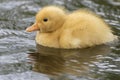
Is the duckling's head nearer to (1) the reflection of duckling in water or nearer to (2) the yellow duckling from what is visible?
(2) the yellow duckling

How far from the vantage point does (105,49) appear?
6094 millimetres

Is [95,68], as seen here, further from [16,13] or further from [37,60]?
[16,13]

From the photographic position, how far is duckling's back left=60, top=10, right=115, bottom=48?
6012mm

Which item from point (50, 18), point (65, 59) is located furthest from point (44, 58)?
point (50, 18)

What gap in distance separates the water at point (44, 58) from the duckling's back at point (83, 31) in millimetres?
83

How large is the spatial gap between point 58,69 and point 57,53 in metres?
0.52

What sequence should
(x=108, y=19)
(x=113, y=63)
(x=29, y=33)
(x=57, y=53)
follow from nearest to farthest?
(x=113, y=63)
(x=57, y=53)
(x=29, y=33)
(x=108, y=19)

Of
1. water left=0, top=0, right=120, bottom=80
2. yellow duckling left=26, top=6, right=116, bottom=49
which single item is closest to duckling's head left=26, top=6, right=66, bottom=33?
yellow duckling left=26, top=6, right=116, bottom=49

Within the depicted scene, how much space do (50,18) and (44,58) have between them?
564 mm

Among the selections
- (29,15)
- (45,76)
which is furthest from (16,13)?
A: (45,76)

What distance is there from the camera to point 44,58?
583 cm

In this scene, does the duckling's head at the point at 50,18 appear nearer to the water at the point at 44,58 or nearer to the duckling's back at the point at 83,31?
the duckling's back at the point at 83,31

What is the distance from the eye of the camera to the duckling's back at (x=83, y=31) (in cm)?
601

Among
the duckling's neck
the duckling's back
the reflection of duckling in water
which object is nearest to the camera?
the reflection of duckling in water
